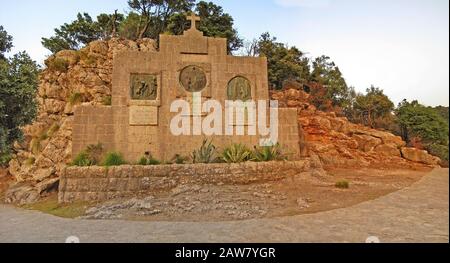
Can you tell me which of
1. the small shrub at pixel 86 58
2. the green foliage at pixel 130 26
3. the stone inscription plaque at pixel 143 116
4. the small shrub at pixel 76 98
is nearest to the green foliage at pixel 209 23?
the green foliage at pixel 130 26

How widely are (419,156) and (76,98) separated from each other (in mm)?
19179

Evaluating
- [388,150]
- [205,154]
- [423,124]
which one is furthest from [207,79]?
[423,124]

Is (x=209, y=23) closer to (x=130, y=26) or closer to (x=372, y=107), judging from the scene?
(x=130, y=26)

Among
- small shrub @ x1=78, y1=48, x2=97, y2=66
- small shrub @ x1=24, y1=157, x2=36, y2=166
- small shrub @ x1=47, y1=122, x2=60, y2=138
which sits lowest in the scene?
small shrub @ x1=24, y1=157, x2=36, y2=166

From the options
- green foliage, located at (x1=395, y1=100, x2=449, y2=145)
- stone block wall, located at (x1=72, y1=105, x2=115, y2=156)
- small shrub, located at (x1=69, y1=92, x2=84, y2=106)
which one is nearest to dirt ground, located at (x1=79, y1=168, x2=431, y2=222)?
stone block wall, located at (x1=72, y1=105, x2=115, y2=156)

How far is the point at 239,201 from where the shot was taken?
917 cm

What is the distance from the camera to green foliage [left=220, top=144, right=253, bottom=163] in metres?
12.5

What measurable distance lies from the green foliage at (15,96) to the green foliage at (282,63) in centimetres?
1639

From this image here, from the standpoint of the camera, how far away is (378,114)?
25438mm

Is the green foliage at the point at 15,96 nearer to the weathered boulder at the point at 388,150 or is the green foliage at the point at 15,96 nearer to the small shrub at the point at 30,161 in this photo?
the small shrub at the point at 30,161

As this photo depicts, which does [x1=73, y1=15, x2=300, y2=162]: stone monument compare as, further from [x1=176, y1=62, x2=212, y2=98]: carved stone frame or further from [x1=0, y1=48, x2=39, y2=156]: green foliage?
[x1=0, y1=48, x2=39, y2=156]: green foliage

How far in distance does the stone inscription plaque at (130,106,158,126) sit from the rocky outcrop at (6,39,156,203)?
3.14 m

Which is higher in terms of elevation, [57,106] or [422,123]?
[57,106]

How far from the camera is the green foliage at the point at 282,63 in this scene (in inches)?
944
